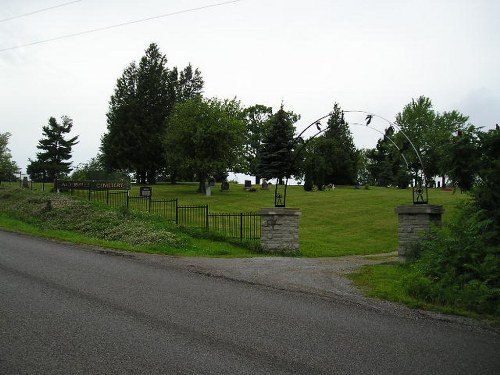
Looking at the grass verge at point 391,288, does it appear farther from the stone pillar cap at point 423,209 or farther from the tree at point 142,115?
the tree at point 142,115

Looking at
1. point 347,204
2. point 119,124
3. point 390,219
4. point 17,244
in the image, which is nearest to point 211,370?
point 17,244

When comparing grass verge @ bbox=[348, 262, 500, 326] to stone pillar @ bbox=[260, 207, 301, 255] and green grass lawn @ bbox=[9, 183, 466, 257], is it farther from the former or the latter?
green grass lawn @ bbox=[9, 183, 466, 257]

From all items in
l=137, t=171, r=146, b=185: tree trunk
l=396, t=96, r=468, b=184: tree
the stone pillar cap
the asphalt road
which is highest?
l=396, t=96, r=468, b=184: tree

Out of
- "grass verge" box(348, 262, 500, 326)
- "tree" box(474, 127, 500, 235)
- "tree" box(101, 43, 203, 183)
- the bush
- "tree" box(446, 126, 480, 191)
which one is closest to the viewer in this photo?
"grass verge" box(348, 262, 500, 326)

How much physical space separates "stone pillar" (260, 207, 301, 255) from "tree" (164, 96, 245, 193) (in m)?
24.2

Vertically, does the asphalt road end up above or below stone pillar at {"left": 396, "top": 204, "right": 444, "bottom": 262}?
below

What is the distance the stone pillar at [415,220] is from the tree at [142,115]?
150 ft

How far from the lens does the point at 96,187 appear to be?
29969mm

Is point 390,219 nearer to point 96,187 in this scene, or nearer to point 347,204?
point 347,204

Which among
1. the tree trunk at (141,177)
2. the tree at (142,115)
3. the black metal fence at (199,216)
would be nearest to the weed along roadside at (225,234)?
the black metal fence at (199,216)

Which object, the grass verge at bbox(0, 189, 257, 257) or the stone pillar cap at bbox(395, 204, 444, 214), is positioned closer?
the stone pillar cap at bbox(395, 204, 444, 214)

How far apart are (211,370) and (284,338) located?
139cm

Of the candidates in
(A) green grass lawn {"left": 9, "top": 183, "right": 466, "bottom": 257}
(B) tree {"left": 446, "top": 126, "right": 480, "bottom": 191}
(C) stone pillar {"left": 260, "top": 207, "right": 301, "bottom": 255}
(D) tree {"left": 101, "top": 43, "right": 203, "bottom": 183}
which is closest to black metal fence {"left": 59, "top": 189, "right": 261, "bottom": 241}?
(C) stone pillar {"left": 260, "top": 207, "right": 301, "bottom": 255}

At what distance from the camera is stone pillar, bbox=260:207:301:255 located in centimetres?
1741
